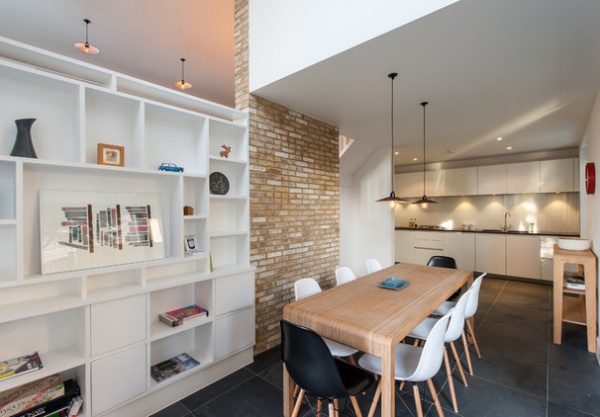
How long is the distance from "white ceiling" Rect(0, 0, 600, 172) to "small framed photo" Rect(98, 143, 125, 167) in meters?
1.41

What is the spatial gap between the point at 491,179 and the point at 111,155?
21.3 ft

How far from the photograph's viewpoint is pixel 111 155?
208 cm

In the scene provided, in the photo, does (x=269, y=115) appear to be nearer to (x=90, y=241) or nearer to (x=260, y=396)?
(x=90, y=241)

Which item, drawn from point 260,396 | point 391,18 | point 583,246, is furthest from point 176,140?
point 583,246

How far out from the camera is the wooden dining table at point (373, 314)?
5.13 ft

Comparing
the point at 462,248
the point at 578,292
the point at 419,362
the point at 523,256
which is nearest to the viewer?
the point at 419,362

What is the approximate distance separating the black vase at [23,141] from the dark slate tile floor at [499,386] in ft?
6.37

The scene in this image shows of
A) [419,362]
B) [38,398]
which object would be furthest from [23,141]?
[419,362]

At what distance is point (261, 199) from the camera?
9.96 ft

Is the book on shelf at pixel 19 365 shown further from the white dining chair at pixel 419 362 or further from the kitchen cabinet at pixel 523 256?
the kitchen cabinet at pixel 523 256

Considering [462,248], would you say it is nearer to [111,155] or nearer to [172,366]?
[172,366]

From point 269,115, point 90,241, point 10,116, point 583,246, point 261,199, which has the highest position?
point 269,115

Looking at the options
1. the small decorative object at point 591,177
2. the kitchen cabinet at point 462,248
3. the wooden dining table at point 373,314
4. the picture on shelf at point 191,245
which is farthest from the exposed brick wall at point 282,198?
the kitchen cabinet at point 462,248

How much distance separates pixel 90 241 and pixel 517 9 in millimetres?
2981
